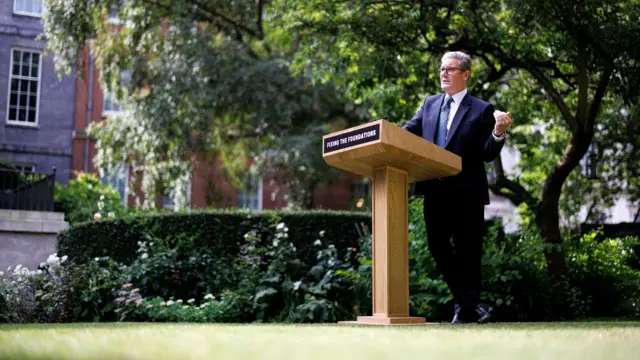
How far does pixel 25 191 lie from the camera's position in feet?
41.9

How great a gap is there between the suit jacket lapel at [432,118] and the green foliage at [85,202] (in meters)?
8.80

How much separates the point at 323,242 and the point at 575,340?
23.3 ft

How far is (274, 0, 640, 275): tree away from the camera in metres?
7.69

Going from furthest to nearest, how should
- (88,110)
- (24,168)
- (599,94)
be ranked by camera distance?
(88,110) < (24,168) < (599,94)

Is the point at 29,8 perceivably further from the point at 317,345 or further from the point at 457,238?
the point at 317,345

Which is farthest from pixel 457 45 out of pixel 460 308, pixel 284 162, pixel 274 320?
pixel 284 162

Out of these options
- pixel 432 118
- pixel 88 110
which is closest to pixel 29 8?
pixel 88 110

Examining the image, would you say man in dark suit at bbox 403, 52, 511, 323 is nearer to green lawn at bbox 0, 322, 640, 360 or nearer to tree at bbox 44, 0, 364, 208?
green lawn at bbox 0, 322, 640, 360

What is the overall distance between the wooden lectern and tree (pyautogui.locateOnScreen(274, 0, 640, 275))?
11.6 feet

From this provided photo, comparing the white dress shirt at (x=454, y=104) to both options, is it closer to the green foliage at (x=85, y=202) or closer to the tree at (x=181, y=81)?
the green foliage at (x=85, y=202)

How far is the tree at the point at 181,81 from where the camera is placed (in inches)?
689

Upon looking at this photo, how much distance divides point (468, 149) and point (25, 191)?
9.60 m

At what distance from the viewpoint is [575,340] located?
286 cm

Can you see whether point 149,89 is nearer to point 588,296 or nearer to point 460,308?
point 588,296
